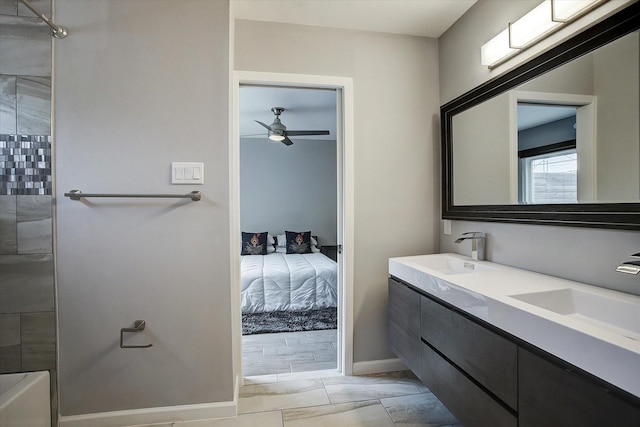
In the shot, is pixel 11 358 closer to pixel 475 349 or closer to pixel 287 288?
pixel 287 288

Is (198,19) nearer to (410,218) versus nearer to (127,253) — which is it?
(127,253)

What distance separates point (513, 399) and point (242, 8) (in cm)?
235

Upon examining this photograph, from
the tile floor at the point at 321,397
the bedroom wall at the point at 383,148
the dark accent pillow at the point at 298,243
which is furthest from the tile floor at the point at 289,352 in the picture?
the dark accent pillow at the point at 298,243

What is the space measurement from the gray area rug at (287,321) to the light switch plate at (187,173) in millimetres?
1805

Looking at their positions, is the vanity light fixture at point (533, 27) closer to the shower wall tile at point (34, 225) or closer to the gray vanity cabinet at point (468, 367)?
the gray vanity cabinet at point (468, 367)

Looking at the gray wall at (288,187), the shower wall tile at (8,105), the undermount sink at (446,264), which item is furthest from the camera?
Answer: the gray wall at (288,187)

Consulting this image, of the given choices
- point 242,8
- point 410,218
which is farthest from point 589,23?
point 242,8

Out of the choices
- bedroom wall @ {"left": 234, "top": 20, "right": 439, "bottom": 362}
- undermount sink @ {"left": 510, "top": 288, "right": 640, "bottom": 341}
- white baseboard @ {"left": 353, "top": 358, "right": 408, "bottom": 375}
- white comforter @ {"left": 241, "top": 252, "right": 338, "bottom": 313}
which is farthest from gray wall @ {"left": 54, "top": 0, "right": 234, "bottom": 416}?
undermount sink @ {"left": 510, "top": 288, "right": 640, "bottom": 341}

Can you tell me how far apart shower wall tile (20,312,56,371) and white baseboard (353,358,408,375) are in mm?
1775

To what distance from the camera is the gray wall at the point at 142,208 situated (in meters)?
1.65

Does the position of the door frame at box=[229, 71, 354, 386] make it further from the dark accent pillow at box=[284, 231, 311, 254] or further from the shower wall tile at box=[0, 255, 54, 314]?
the dark accent pillow at box=[284, 231, 311, 254]

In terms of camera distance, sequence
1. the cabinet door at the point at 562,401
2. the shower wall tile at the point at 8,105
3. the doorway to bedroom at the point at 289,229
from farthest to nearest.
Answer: the doorway to bedroom at the point at 289,229
the shower wall tile at the point at 8,105
the cabinet door at the point at 562,401

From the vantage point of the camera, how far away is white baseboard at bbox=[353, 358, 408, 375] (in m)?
2.22

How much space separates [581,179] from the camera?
1312 mm
